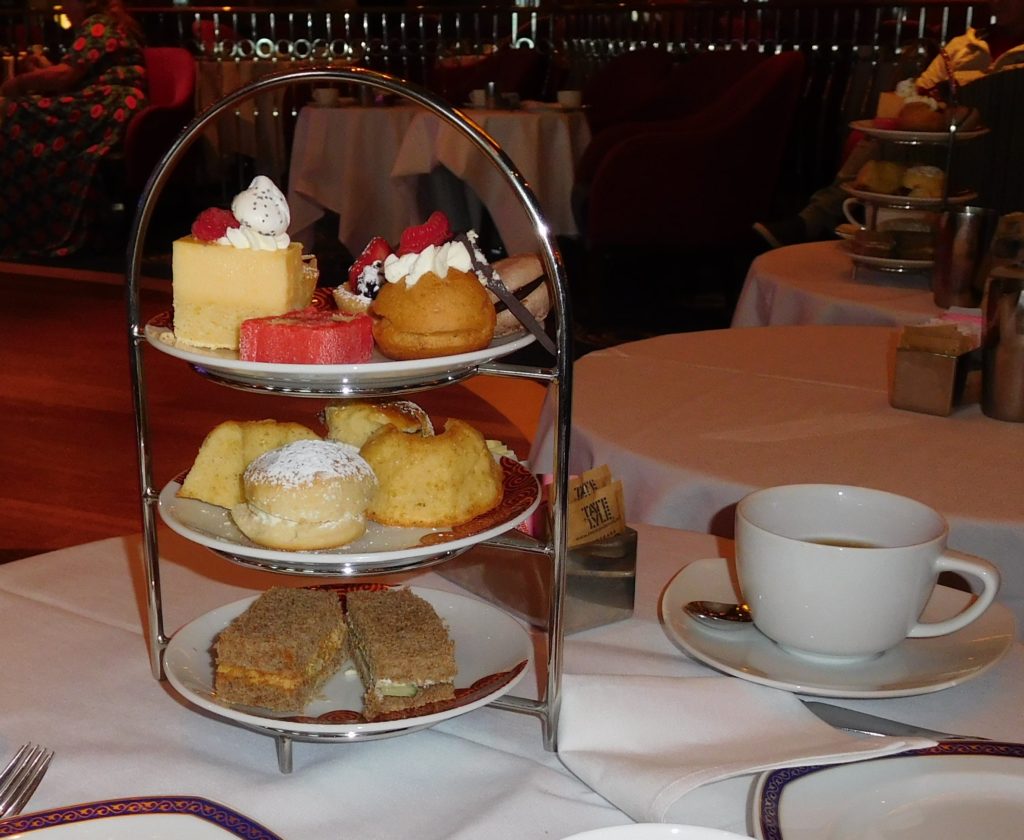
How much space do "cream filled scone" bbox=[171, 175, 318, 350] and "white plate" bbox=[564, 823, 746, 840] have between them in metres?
0.45

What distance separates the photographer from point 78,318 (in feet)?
18.8

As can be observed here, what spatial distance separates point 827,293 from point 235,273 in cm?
147

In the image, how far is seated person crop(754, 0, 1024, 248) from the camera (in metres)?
4.38

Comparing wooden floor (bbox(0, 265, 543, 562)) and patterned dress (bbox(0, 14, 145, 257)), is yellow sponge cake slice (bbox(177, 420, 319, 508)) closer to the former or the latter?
wooden floor (bbox(0, 265, 543, 562))

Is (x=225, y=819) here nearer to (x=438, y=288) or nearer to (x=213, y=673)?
(x=213, y=673)

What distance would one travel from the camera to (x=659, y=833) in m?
0.58

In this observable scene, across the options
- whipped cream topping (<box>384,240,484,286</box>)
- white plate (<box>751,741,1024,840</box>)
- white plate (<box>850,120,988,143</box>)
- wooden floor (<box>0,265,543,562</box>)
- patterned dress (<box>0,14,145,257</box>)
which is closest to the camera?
white plate (<box>751,741,1024,840</box>)

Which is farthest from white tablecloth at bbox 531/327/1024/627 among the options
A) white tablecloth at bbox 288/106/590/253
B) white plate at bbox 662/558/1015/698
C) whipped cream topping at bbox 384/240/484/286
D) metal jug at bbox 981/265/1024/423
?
white tablecloth at bbox 288/106/590/253

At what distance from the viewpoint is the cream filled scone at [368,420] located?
958mm

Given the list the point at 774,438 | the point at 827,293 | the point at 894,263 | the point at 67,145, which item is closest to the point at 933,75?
the point at 894,263

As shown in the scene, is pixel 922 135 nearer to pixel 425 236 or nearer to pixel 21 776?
pixel 425 236

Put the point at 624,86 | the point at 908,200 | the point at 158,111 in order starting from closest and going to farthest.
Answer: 1. the point at 908,200
2. the point at 624,86
3. the point at 158,111

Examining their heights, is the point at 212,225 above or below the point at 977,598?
above

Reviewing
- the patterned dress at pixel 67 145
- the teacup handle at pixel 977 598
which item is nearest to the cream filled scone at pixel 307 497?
the teacup handle at pixel 977 598
